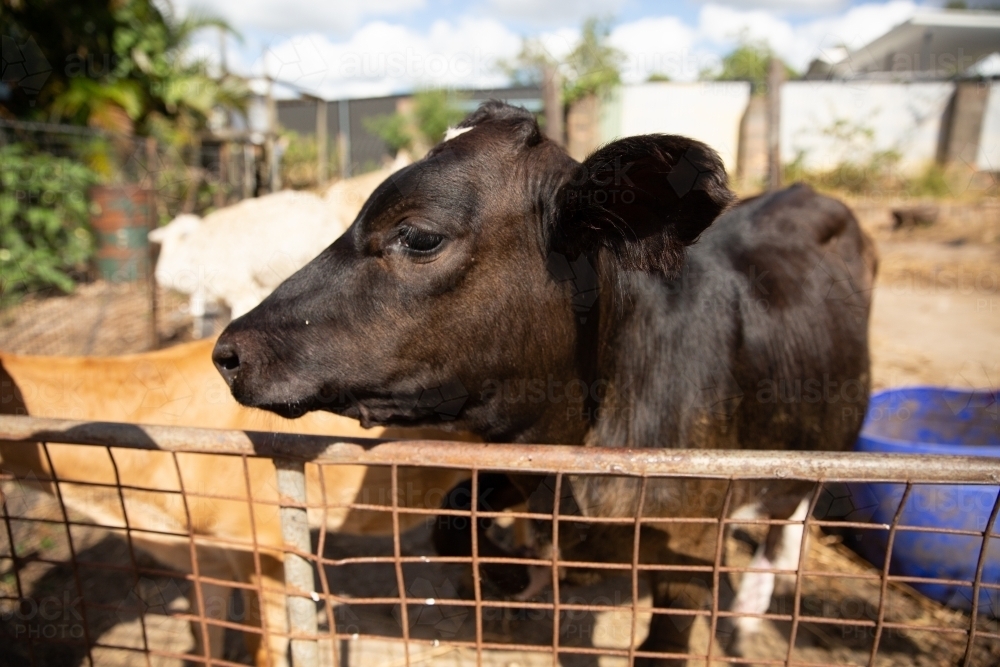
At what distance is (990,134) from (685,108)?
8.35 meters

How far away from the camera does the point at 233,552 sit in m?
2.84

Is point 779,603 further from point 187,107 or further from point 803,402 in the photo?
point 187,107

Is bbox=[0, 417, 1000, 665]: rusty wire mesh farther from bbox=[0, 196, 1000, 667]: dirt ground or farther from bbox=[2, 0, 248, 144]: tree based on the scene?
bbox=[2, 0, 248, 144]: tree

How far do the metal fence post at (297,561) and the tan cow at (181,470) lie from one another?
33.2 inches

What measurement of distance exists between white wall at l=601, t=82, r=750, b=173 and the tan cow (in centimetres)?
1711

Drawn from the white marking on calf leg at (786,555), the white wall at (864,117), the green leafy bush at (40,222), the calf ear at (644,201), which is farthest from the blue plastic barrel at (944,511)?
the white wall at (864,117)

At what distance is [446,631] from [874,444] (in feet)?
8.27

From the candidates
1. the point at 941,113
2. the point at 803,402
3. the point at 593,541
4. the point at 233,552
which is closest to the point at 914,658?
the point at 803,402

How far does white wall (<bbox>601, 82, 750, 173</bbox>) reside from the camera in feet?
61.4

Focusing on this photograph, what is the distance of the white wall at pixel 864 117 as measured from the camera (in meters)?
17.8

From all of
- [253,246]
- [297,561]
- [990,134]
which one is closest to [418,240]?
[297,561]

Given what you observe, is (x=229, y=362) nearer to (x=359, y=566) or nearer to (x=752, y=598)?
(x=359, y=566)

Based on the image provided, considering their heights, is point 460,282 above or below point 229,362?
above

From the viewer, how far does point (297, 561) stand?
1.79 meters
